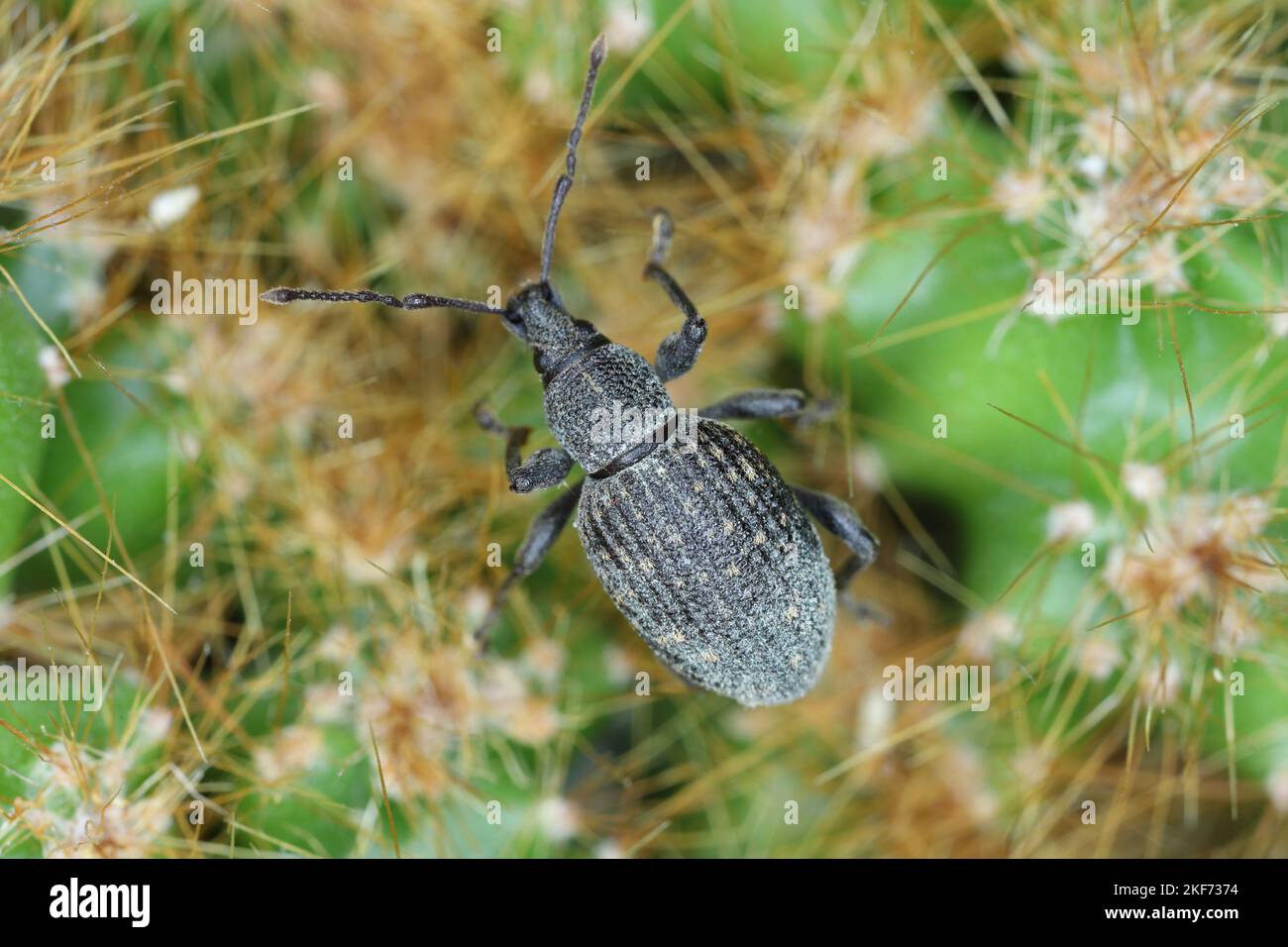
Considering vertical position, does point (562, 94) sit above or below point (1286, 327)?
above

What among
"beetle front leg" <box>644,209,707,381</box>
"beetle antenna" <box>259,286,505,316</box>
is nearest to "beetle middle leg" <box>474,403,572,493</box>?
"beetle antenna" <box>259,286,505,316</box>

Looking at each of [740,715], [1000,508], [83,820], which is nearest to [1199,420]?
[1000,508]
